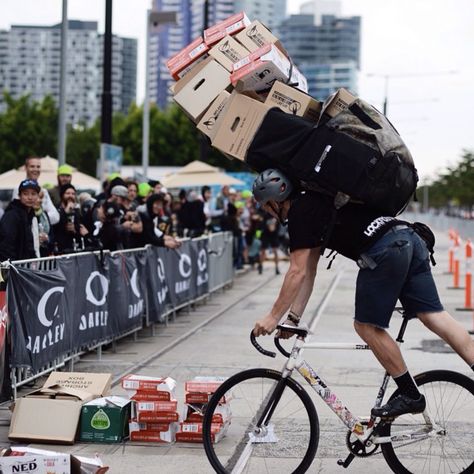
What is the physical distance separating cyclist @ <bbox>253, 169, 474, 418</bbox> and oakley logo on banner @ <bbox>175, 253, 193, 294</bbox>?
9.91 m

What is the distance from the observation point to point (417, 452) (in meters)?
6.20

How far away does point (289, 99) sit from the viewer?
20.5 ft

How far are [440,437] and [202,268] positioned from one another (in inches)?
491

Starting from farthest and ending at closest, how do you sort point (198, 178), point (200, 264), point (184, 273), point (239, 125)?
point (198, 178), point (200, 264), point (184, 273), point (239, 125)

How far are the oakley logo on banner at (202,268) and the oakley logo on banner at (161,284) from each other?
10.3ft

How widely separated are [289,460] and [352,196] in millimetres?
1582

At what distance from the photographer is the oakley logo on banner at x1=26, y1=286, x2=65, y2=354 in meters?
8.86

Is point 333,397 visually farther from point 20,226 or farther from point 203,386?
point 20,226

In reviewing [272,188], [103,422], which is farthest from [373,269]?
[103,422]

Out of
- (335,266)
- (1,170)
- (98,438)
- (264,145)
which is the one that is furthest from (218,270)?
(1,170)

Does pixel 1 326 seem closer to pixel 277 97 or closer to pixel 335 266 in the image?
pixel 277 97

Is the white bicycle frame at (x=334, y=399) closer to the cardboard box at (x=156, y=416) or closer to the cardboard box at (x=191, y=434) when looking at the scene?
the cardboard box at (x=191, y=434)

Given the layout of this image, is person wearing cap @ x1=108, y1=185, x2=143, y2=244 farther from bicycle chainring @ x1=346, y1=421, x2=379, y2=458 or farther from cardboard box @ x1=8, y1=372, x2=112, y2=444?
bicycle chainring @ x1=346, y1=421, x2=379, y2=458

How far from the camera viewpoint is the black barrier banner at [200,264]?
17.5 meters
